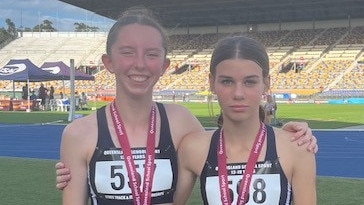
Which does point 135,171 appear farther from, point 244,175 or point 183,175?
point 244,175

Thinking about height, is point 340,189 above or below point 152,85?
below

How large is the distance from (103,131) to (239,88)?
2.02ft

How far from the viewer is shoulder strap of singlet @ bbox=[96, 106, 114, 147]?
2445mm

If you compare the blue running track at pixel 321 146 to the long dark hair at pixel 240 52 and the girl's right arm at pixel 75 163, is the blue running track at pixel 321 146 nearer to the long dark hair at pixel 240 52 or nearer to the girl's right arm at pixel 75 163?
the long dark hair at pixel 240 52

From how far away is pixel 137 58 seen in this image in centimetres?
239

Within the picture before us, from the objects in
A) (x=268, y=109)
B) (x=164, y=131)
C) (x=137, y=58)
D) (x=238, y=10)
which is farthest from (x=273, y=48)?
(x=137, y=58)

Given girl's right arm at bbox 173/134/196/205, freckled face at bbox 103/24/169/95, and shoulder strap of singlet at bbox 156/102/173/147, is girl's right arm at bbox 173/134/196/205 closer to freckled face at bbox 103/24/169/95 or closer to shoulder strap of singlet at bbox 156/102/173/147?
shoulder strap of singlet at bbox 156/102/173/147

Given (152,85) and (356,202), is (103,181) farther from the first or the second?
(356,202)

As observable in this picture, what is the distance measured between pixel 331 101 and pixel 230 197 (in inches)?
1533

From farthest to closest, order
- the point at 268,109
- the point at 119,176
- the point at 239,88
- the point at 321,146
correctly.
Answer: the point at 321,146, the point at 268,109, the point at 119,176, the point at 239,88

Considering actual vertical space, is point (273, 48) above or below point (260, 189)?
above

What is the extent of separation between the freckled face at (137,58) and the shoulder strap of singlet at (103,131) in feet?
0.53

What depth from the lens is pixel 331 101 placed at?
39.9m

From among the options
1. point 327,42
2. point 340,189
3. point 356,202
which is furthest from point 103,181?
point 327,42
